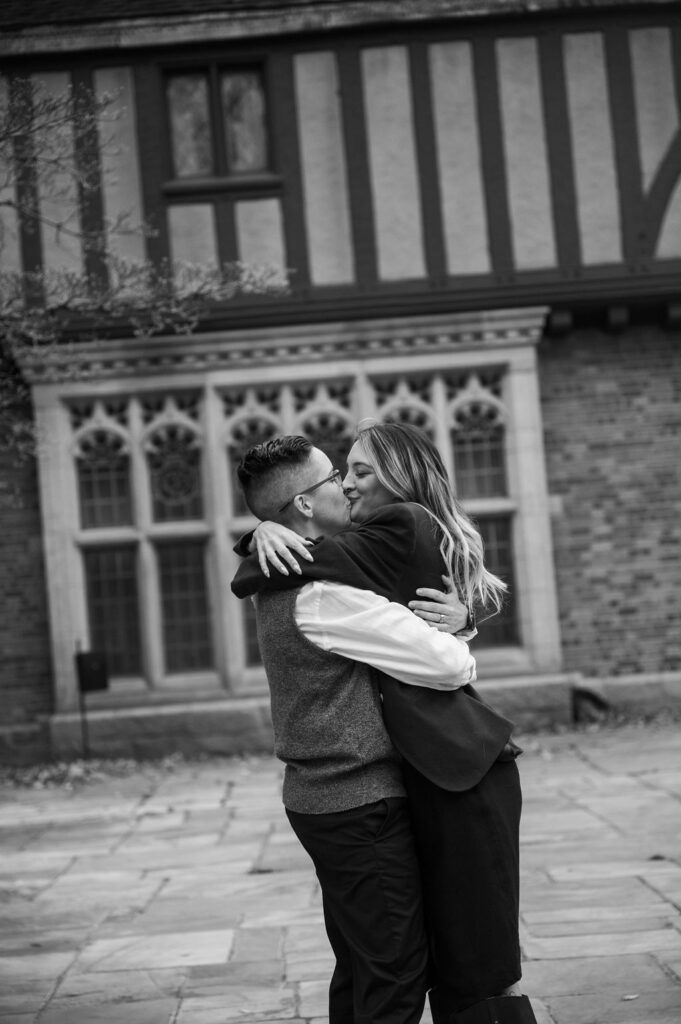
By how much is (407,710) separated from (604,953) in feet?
6.68

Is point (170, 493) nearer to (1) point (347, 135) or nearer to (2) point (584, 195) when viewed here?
(1) point (347, 135)

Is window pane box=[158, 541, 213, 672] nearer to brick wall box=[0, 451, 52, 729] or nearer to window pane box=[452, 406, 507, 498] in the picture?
brick wall box=[0, 451, 52, 729]

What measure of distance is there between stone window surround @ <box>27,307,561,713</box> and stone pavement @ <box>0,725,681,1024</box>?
5.12ft

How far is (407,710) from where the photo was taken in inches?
106

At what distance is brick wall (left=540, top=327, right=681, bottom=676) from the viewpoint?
10.7m

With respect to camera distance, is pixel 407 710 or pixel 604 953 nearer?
pixel 407 710

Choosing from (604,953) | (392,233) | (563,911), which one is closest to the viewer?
(604,953)

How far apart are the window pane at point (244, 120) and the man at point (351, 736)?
820 centimetres

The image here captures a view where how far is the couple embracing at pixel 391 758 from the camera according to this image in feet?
8.70

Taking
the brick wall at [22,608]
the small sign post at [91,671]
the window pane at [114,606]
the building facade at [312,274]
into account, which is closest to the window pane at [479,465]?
the building facade at [312,274]

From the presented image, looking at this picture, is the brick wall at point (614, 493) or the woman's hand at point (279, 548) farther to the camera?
the brick wall at point (614, 493)

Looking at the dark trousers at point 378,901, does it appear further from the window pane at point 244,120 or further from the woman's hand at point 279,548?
the window pane at point 244,120

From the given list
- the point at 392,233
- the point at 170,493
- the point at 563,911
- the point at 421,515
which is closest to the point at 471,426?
the point at 392,233

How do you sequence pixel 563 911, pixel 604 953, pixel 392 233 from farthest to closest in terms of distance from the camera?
pixel 392 233 < pixel 563 911 < pixel 604 953
